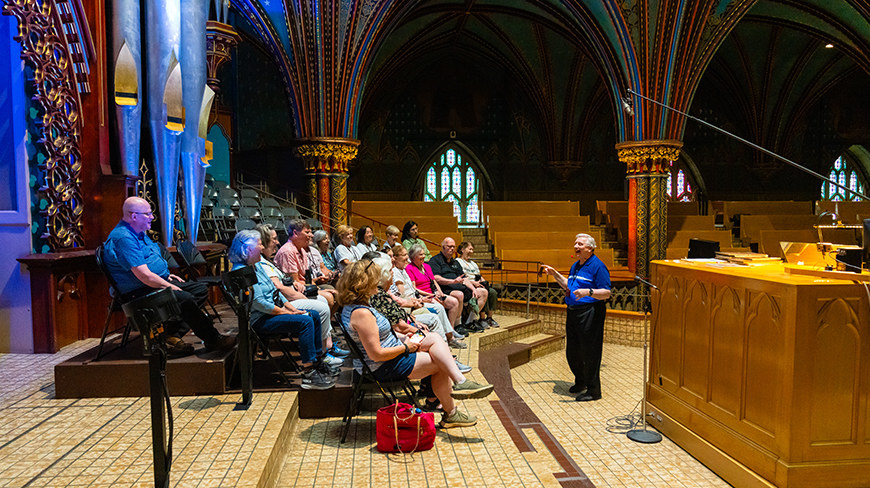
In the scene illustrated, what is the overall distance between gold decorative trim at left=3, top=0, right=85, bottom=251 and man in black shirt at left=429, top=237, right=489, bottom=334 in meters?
3.60

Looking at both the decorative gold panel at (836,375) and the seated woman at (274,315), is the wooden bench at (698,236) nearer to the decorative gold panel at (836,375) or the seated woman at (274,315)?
the decorative gold panel at (836,375)

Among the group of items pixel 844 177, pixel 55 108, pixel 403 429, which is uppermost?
pixel 844 177

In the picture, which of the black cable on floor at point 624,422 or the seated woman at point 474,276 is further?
the seated woman at point 474,276

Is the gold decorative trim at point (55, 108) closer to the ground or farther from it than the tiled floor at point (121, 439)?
farther from it

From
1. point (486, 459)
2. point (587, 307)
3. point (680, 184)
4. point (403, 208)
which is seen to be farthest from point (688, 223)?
point (486, 459)

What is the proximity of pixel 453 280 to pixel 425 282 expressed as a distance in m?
0.68

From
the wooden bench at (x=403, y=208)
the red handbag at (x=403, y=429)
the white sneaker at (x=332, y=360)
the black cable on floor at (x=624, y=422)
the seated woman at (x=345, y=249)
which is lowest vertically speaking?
the black cable on floor at (x=624, y=422)

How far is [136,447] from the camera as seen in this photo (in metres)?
3.08

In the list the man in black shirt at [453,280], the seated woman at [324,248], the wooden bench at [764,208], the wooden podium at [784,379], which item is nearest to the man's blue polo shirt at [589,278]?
the wooden podium at [784,379]

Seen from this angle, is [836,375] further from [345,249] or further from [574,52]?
[574,52]

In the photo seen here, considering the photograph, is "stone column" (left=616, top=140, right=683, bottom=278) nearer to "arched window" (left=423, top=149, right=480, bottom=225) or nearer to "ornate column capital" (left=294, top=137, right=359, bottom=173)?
"ornate column capital" (left=294, top=137, right=359, bottom=173)

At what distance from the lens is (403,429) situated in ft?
11.3

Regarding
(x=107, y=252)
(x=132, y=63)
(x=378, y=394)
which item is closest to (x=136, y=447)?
(x=107, y=252)

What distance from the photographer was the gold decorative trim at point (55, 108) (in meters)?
4.92
